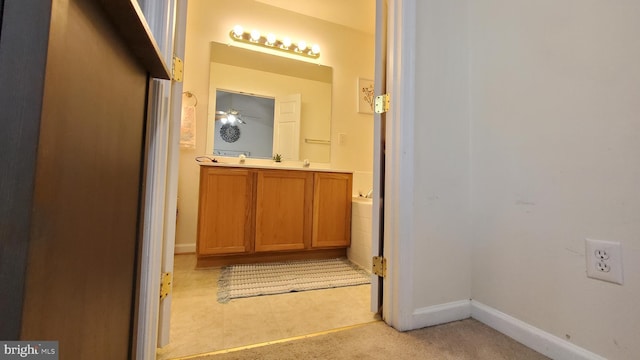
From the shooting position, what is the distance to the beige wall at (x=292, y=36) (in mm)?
2430

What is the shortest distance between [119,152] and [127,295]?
1.38ft

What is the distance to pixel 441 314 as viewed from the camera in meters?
1.22

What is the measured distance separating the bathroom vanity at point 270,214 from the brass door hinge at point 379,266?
3.35 feet

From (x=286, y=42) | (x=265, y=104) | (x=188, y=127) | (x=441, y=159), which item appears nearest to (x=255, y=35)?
(x=286, y=42)

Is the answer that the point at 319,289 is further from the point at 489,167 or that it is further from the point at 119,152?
the point at 119,152

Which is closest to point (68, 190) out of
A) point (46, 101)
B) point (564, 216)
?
point (46, 101)

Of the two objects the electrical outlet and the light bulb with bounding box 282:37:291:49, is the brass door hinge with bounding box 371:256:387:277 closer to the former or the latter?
the electrical outlet

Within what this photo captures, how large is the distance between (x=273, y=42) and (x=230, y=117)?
958 mm

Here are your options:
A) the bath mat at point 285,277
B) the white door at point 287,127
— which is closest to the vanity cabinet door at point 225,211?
the bath mat at point 285,277

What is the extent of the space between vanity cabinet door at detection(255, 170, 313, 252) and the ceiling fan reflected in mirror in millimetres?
784

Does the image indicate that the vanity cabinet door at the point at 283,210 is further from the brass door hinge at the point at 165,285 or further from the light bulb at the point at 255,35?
the light bulb at the point at 255,35

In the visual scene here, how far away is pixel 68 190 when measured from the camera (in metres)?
0.40

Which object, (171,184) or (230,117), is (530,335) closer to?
(171,184)

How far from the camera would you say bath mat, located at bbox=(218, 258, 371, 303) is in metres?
1.61
